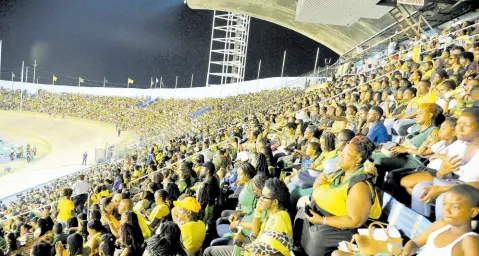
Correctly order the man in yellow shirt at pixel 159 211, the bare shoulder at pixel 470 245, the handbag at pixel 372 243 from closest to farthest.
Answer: the bare shoulder at pixel 470 245 → the handbag at pixel 372 243 → the man in yellow shirt at pixel 159 211

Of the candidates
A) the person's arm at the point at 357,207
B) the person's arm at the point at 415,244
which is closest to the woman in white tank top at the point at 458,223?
the person's arm at the point at 415,244

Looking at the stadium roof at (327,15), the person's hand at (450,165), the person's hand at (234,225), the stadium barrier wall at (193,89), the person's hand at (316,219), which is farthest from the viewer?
the stadium barrier wall at (193,89)

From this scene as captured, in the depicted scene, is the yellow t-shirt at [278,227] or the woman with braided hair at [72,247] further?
the woman with braided hair at [72,247]

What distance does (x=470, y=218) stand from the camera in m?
2.03

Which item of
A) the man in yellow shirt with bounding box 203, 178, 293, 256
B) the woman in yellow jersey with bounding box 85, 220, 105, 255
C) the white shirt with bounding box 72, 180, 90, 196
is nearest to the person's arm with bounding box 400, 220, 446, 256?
the man in yellow shirt with bounding box 203, 178, 293, 256

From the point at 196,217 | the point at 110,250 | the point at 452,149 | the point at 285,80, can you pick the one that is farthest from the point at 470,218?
the point at 285,80

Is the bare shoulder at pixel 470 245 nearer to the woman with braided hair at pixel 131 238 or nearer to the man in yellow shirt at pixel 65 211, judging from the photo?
the woman with braided hair at pixel 131 238

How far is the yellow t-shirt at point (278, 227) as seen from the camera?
8.95 feet

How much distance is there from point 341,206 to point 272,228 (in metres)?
0.45

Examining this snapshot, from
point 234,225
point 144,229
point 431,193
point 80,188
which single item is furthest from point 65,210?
point 431,193

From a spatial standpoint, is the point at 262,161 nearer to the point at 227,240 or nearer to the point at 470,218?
the point at 227,240

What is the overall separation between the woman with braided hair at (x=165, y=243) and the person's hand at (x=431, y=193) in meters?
1.67

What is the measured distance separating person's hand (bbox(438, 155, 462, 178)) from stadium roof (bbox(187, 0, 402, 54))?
14284mm

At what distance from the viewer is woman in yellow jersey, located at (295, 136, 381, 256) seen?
2.65 meters
